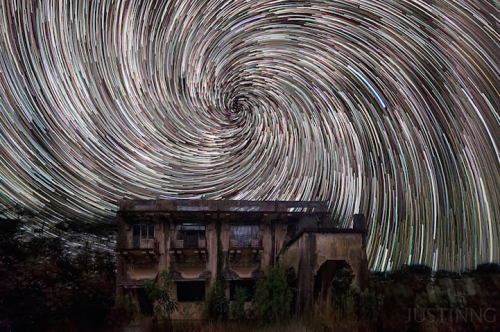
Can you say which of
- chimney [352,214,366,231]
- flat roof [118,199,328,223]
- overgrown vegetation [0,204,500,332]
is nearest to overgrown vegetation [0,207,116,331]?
overgrown vegetation [0,204,500,332]

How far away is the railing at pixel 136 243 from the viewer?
2814 centimetres

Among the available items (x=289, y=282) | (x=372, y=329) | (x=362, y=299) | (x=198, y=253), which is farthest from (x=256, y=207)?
(x=372, y=329)

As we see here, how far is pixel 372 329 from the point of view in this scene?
15.7 m

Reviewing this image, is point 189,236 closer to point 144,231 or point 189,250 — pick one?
point 189,250

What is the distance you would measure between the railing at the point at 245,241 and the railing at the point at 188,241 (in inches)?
75.2

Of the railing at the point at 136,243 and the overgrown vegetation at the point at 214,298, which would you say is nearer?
the overgrown vegetation at the point at 214,298

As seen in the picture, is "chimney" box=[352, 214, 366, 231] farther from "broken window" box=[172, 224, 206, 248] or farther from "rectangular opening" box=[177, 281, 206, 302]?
"rectangular opening" box=[177, 281, 206, 302]

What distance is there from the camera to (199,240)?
93.8ft

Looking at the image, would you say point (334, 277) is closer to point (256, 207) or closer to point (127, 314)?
point (256, 207)

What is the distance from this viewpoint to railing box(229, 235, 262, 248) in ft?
94.3

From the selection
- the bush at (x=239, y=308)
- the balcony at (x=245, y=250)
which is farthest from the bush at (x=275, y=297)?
the balcony at (x=245, y=250)

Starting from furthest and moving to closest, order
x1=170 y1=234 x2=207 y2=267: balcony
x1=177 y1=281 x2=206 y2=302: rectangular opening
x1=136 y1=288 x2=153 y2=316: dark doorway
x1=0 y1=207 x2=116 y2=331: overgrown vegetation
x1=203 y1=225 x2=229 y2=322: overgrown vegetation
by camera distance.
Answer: x1=177 y1=281 x2=206 y2=302: rectangular opening < x1=170 y1=234 x2=207 y2=267: balcony < x1=136 y1=288 x2=153 y2=316: dark doorway < x1=203 y1=225 x2=229 y2=322: overgrown vegetation < x1=0 y1=207 x2=116 y2=331: overgrown vegetation

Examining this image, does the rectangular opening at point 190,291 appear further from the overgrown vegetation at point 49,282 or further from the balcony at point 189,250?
the overgrown vegetation at point 49,282

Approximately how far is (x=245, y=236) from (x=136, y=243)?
739 cm
